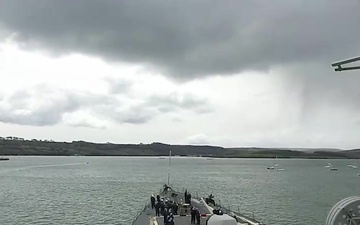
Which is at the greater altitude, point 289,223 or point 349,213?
point 349,213

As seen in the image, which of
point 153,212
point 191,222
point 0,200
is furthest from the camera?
point 0,200

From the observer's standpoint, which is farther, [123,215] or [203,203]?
[123,215]

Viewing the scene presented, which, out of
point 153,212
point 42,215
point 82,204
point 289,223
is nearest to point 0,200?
point 82,204

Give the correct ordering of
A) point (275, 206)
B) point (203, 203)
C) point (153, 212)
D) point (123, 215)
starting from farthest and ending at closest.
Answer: point (275, 206) < point (123, 215) < point (203, 203) < point (153, 212)

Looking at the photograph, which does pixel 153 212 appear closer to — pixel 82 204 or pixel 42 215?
pixel 42 215

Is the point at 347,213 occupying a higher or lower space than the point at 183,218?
higher

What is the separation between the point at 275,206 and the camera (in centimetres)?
6044

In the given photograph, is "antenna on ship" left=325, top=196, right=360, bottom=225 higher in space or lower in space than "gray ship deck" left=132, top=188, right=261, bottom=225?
higher

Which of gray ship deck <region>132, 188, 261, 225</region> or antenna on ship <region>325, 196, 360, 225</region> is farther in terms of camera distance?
gray ship deck <region>132, 188, 261, 225</region>

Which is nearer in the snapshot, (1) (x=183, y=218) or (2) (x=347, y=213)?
(2) (x=347, y=213)

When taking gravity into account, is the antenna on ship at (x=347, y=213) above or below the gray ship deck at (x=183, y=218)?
above

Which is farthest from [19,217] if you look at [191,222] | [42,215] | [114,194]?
[191,222]

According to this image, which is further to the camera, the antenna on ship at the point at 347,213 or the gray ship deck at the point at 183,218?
the gray ship deck at the point at 183,218

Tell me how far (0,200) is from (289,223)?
150ft
